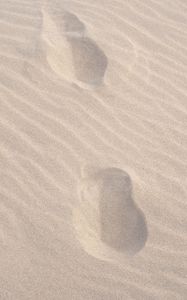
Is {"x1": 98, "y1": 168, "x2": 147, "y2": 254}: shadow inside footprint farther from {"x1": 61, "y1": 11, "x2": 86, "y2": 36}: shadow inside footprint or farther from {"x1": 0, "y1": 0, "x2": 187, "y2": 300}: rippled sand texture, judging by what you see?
{"x1": 61, "y1": 11, "x2": 86, "y2": 36}: shadow inside footprint

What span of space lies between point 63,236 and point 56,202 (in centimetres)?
21

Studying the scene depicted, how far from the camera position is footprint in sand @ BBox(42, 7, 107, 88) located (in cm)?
343

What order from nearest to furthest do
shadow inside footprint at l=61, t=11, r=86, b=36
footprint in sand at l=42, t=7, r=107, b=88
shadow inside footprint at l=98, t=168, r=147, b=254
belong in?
shadow inside footprint at l=98, t=168, r=147, b=254, footprint in sand at l=42, t=7, r=107, b=88, shadow inside footprint at l=61, t=11, r=86, b=36

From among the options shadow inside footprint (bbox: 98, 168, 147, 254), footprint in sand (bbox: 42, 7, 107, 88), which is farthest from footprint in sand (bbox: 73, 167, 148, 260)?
footprint in sand (bbox: 42, 7, 107, 88)

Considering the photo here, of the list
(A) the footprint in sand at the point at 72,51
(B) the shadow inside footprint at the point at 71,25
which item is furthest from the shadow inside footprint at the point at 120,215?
(B) the shadow inside footprint at the point at 71,25

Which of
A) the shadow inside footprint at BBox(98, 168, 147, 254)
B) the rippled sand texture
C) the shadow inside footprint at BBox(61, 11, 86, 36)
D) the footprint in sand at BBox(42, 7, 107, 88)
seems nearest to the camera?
the rippled sand texture

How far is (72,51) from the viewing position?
357 centimetres

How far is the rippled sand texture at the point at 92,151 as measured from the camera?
2.57 m

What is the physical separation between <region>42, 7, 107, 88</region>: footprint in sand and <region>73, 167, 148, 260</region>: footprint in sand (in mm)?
759

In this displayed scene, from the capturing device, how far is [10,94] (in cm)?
325

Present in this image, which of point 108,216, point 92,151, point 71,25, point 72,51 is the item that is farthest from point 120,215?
point 71,25

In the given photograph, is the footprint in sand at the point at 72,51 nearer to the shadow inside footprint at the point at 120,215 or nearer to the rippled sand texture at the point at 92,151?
the rippled sand texture at the point at 92,151

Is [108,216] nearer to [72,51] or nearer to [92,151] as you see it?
[92,151]

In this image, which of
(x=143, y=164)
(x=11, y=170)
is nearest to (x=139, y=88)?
(x=143, y=164)
